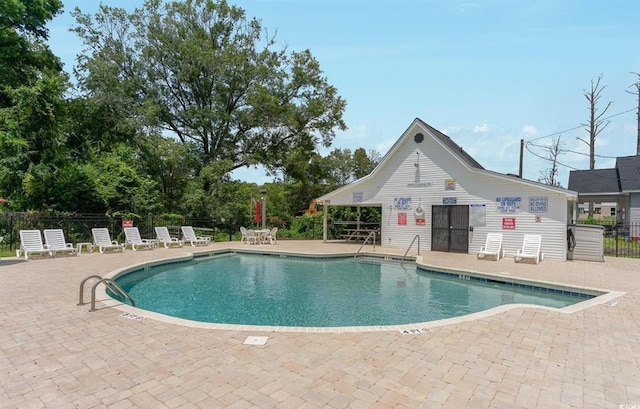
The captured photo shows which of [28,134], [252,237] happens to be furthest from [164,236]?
[28,134]

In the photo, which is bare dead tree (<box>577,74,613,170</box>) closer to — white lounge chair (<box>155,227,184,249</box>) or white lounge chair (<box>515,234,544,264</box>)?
white lounge chair (<box>515,234,544,264</box>)

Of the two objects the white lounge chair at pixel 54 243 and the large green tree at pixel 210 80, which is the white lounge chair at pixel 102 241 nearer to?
the white lounge chair at pixel 54 243

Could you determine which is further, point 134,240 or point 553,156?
point 553,156

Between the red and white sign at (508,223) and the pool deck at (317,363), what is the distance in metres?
7.82

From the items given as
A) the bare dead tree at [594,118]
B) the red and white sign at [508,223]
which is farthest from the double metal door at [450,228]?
the bare dead tree at [594,118]

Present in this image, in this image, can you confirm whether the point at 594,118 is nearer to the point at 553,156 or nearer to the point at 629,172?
the point at 553,156

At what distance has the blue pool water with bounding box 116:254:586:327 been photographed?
6852mm

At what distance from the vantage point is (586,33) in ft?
38.1

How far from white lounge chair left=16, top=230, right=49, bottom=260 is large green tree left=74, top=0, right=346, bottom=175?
38.7ft

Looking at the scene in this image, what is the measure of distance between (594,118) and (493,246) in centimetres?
2443

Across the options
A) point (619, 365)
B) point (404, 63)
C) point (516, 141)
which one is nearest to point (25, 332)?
point (619, 365)

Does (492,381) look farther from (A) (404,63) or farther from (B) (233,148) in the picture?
(B) (233,148)

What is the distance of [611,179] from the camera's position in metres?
24.4

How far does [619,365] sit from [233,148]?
24.4 m
